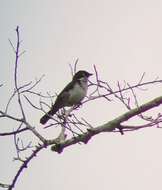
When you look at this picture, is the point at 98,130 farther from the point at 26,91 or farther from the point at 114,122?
the point at 26,91

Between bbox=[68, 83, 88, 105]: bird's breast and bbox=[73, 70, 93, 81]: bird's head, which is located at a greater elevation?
bbox=[73, 70, 93, 81]: bird's head

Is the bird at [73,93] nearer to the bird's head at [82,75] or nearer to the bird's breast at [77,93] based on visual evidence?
the bird's breast at [77,93]

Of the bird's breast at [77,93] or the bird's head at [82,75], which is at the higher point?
the bird's head at [82,75]

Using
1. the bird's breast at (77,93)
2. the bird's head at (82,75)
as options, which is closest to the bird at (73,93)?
the bird's breast at (77,93)

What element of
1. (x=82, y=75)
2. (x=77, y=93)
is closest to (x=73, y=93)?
(x=77, y=93)

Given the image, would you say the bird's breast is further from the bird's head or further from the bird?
the bird's head

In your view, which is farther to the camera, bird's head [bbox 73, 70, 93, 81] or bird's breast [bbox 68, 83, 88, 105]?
bird's head [bbox 73, 70, 93, 81]

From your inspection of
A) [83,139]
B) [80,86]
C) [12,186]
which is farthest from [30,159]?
[80,86]

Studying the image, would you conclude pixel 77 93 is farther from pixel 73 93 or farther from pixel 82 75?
pixel 82 75

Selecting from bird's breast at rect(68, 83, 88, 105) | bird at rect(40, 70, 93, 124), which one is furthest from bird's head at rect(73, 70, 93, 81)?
bird's breast at rect(68, 83, 88, 105)

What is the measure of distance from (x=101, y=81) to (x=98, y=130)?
2.92 feet

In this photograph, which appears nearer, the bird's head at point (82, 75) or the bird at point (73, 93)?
the bird at point (73, 93)

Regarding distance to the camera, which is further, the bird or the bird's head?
the bird's head

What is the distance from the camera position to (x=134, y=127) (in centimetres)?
400
